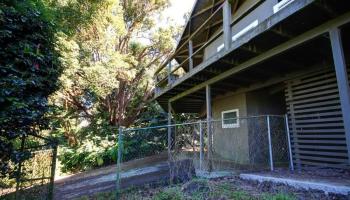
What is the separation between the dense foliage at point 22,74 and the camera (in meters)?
4.16

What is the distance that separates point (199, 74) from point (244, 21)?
2.98 metres

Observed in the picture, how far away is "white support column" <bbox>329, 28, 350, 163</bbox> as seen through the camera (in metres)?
3.49

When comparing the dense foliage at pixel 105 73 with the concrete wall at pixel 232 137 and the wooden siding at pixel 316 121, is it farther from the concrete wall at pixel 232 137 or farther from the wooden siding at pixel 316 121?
the wooden siding at pixel 316 121

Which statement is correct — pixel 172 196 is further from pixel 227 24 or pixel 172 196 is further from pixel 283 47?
pixel 227 24

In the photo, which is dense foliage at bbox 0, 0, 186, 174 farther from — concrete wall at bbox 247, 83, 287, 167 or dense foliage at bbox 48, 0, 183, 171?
concrete wall at bbox 247, 83, 287, 167

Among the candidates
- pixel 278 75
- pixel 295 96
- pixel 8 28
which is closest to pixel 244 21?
pixel 278 75

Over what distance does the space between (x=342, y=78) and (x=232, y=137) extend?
5.37m

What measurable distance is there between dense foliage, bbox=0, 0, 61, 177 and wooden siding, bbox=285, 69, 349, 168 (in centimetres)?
596

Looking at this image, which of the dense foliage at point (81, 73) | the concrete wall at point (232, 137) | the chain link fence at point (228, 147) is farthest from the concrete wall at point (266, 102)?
the dense foliage at point (81, 73)

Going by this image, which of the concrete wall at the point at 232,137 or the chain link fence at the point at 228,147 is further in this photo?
the concrete wall at the point at 232,137

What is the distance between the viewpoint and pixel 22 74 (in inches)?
182

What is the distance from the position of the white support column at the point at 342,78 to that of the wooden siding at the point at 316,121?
7.27ft

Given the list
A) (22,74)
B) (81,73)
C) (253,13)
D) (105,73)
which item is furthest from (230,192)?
(81,73)

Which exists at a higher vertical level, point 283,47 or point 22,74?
point 283,47
